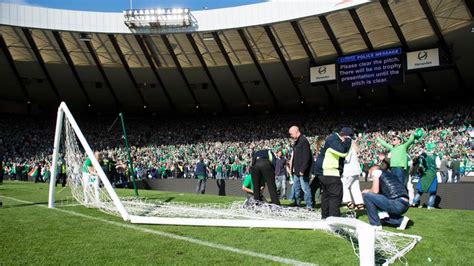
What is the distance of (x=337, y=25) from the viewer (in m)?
29.2

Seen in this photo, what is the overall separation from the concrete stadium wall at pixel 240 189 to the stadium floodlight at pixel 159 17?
12.4 meters

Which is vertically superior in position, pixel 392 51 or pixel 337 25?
pixel 337 25

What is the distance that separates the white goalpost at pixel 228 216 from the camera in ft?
15.0

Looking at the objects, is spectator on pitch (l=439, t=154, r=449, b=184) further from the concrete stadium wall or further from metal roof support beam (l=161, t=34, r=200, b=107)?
metal roof support beam (l=161, t=34, r=200, b=107)

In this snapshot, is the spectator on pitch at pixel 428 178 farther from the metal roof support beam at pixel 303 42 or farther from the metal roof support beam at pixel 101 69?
the metal roof support beam at pixel 101 69

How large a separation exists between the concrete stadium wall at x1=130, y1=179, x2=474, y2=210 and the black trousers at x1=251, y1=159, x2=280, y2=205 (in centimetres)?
388

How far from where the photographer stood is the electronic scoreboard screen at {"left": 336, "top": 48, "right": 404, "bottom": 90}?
28.0 m

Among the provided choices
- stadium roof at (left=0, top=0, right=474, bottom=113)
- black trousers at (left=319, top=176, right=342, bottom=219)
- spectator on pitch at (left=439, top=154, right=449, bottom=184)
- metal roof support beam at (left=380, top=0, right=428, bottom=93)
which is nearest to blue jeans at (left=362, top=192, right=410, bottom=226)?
black trousers at (left=319, top=176, right=342, bottom=219)

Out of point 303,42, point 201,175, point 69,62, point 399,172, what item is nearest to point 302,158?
point 399,172

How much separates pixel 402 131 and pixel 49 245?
30499 millimetres


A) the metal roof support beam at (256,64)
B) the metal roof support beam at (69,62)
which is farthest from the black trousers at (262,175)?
the metal roof support beam at (69,62)

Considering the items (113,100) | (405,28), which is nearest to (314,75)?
(405,28)

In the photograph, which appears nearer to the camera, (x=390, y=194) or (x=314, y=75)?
(x=390, y=194)

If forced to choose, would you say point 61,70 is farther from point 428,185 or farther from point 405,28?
point 428,185
